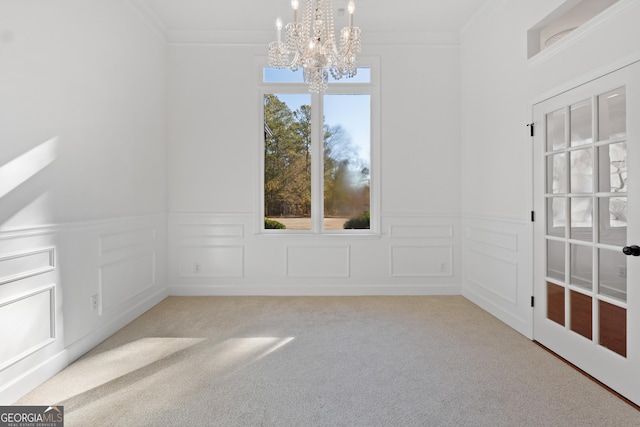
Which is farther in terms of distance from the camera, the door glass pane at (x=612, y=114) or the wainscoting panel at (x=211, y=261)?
the wainscoting panel at (x=211, y=261)

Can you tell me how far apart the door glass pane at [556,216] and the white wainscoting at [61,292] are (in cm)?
375

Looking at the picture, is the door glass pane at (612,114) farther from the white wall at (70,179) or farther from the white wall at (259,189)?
the white wall at (70,179)

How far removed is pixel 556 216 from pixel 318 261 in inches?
102

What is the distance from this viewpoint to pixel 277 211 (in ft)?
14.6

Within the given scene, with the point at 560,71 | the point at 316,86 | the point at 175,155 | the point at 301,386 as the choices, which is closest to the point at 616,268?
the point at 560,71

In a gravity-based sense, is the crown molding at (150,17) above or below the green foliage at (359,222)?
above

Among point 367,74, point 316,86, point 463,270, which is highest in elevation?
point 367,74

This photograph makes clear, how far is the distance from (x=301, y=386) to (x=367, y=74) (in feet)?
12.2

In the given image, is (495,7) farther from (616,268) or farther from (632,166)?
(616,268)

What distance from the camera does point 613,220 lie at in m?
2.19

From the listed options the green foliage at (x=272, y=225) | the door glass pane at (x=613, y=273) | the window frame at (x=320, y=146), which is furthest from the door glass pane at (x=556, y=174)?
the green foliage at (x=272, y=225)

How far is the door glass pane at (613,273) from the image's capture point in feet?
6.98

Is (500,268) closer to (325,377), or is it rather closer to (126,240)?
(325,377)

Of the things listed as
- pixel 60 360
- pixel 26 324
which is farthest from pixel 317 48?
pixel 60 360
